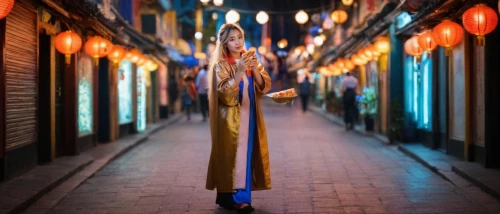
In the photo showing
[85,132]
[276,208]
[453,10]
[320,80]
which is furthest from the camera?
[320,80]

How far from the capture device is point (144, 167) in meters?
12.5

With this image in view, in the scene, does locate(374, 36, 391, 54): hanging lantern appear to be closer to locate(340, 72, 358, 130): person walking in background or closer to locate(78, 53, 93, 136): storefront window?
locate(340, 72, 358, 130): person walking in background

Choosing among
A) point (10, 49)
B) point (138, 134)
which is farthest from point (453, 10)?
point (138, 134)

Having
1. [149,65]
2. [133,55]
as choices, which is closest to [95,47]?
Result: [133,55]

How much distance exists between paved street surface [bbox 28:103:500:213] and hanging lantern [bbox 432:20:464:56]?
2349 millimetres

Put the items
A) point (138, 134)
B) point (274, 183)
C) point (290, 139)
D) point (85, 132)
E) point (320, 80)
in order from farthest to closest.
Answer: point (320, 80) → point (138, 134) → point (290, 139) → point (85, 132) → point (274, 183)

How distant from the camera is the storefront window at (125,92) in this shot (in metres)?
19.1

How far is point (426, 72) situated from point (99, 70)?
8486mm

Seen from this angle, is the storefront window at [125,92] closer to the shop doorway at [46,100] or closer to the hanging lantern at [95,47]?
the hanging lantern at [95,47]

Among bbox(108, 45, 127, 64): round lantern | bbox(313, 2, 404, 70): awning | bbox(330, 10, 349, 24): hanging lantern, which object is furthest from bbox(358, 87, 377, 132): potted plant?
bbox(108, 45, 127, 64): round lantern

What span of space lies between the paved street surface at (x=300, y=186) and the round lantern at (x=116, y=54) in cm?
259

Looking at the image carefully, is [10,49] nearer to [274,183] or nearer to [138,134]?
[274,183]

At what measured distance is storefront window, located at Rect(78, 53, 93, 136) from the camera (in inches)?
582

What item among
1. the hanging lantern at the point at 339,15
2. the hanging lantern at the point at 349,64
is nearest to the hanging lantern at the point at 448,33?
the hanging lantern at the point at 349,64
